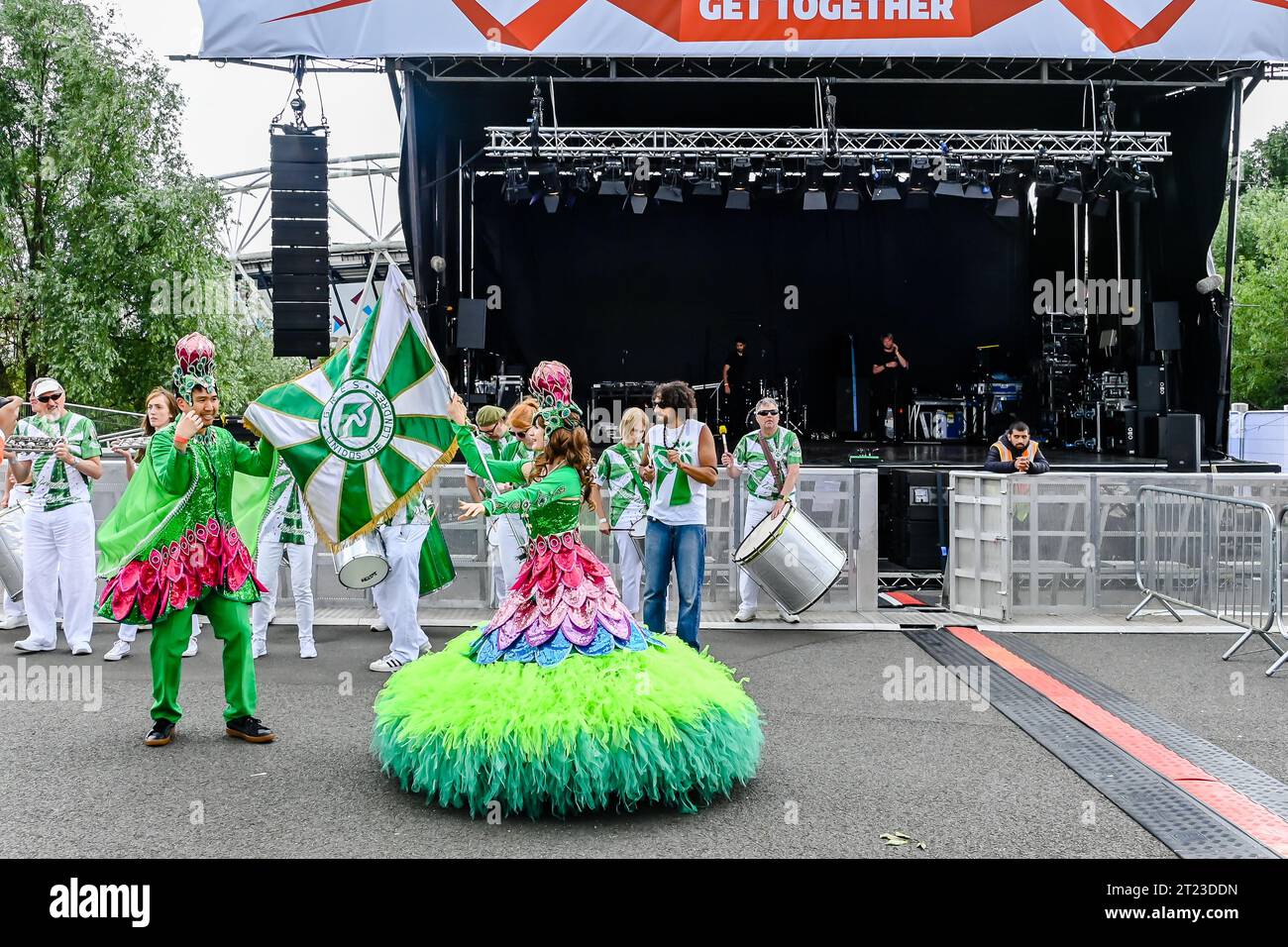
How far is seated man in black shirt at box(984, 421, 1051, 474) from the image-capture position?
31.9ft

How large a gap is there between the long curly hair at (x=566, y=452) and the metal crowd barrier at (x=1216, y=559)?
5130 mm

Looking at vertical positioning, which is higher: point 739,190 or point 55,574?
point 739,190

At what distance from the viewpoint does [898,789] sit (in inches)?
188

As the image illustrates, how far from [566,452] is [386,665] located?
10.4 ft

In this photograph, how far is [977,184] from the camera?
44.7 ft

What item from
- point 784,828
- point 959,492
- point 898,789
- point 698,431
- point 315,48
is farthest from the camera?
point 315,48

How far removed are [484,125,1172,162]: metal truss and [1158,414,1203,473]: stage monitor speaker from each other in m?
3.63

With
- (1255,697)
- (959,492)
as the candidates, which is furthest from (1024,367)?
(1255,697)

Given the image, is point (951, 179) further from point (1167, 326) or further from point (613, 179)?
point (613, 179)

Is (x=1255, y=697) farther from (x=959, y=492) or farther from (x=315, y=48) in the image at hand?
(x=315, y=48)

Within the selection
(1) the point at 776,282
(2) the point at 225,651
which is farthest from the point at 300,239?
(1) the point at 776,282

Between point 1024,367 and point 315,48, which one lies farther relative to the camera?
point 1024,367
